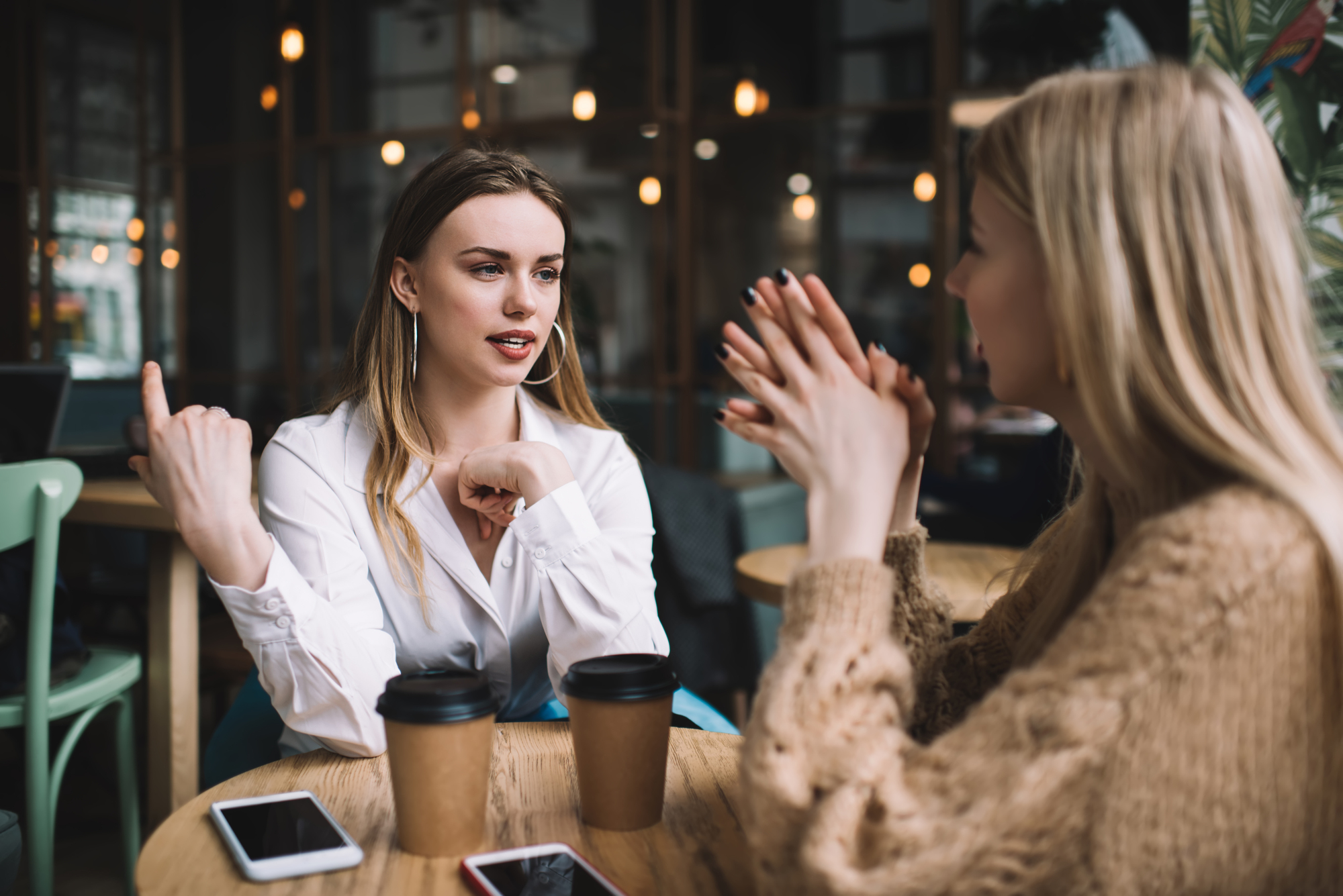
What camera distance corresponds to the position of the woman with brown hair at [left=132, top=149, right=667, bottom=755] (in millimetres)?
1065

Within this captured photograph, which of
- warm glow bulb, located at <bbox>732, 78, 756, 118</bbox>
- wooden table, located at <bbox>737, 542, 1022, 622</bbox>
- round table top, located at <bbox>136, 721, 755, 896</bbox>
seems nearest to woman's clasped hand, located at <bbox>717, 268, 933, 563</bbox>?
round table top, located at <bbox>136, 721, 755, 896</bbox>

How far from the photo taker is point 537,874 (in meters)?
0.76

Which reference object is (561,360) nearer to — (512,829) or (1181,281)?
(512,829)

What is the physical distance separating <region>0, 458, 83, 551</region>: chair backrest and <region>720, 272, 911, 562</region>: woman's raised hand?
4.75 feet

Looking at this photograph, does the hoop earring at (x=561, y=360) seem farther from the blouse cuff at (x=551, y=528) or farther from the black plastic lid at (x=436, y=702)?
the black plastic lid at (x=436, y=702)

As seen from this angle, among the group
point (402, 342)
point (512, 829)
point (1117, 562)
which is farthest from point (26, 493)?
point (1117, 562)

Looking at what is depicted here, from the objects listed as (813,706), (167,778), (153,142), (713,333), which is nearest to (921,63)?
(713,333)

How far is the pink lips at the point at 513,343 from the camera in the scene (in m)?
1.43

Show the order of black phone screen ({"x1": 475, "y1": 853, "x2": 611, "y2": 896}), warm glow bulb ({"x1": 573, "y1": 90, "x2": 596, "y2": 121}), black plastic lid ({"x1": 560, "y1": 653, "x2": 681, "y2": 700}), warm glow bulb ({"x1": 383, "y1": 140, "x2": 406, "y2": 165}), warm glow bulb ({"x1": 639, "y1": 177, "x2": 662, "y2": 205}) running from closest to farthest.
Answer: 1. black phone screen ({"x1": 475, "y1": 853, "x2": 611, "y2": 896})
2. black plastic lid ({"x1": 560, "y1": 653, "x2": 681, "y2": 700})
3. warm glow bulb ({"x1": 639, "y1": 177, "x2": 662, "y2": 205})
4. warm glow bulb ({"x1": 573, "y1": 90, "x2": 596, "y2": 121})
5. warm glow bulb ({"x1": 383, "y1": 140, "x2": 406, "y2": 165})

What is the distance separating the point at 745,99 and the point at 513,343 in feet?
12.7

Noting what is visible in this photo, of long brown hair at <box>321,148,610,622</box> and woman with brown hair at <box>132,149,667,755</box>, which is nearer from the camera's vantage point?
woman with brown hair at <box>132,149,667,755</box>

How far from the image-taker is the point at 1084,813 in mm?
650

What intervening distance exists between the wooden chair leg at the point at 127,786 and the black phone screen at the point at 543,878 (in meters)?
1.68

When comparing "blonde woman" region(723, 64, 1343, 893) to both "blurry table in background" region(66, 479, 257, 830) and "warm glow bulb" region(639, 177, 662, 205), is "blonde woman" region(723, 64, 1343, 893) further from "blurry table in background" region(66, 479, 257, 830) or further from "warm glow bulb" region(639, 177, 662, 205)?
"warm glow bulb" region(639, 177, 662, 205)
